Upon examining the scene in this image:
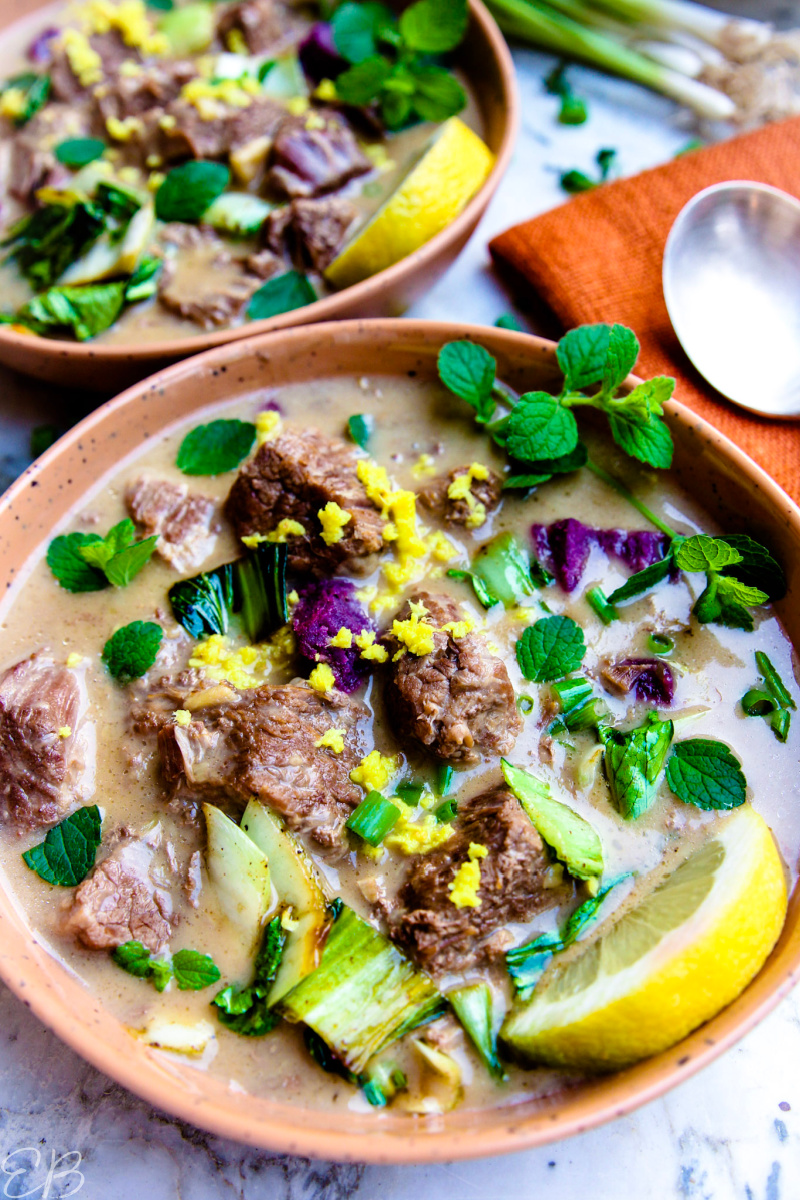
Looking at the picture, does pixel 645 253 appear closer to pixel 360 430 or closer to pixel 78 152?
pixel 360 430

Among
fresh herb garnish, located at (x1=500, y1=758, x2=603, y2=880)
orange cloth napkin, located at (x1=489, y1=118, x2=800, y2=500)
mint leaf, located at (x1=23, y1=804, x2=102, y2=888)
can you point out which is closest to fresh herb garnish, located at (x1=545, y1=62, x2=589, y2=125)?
orange cloth napkin, located at (x1=489, y1=118, x2=800, y2=500)

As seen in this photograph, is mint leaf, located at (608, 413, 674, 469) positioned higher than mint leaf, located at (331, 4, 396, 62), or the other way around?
mint leaf, located at (331, 4, 396, 62)

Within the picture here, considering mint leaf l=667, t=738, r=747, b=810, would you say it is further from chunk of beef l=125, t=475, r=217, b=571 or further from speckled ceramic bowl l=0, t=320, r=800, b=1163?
chunk of beef l=125, t=475, r=217, b=571

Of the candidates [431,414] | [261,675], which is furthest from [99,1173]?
[431,414]

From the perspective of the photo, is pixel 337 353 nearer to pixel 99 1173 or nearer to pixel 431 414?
pixel 431 414

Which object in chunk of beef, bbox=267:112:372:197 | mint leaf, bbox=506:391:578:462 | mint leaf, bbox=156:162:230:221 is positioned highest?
mint leaf, bbox=156:162:230:221

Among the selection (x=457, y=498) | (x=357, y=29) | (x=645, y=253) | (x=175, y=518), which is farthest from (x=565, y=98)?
(x=175, y=518)

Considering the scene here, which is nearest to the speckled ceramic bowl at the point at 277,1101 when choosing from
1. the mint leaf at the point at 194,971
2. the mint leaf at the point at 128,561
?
the mint leaf at the point at 194,971

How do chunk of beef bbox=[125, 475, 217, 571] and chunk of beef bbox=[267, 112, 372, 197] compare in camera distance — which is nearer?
chunk of beef bbox=[125, 475, 217, 571]
